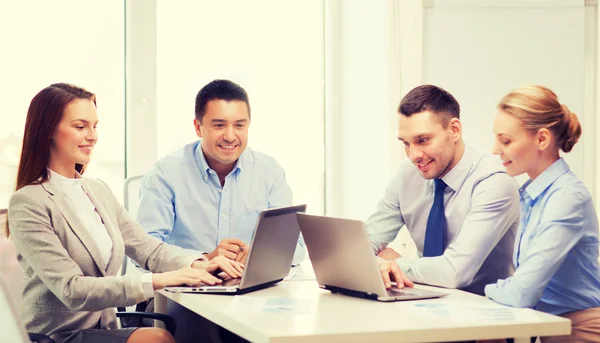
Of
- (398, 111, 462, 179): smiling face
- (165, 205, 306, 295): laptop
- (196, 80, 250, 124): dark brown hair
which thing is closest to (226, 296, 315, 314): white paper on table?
(165, 205, 306, 295): laptop

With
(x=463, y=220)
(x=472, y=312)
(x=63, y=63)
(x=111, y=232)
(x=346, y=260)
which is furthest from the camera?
(x=63, y=63)

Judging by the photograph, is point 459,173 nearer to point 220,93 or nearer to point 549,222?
point 549,222

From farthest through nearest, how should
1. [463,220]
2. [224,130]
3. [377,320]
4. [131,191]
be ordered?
[131,191], [224,130], [463,220], [377,320]

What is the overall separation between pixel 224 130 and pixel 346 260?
1.28 meters

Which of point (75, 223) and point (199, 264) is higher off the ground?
point (75, 223)

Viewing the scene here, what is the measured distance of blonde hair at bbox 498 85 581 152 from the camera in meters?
2.47

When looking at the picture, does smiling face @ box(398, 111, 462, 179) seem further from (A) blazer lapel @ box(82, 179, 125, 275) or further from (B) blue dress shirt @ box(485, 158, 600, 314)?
(A) blazer lapel @ box(82, 179, 125, 275)

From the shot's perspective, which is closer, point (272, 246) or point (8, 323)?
point (8, 323)

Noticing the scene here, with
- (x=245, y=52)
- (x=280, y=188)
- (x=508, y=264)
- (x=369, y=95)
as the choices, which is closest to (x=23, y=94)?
(x=245, y=52)

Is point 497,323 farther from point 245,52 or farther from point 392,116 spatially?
point 245,52

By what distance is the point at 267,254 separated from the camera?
2531 mm

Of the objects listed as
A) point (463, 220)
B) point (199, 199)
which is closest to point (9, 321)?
point (463, 220)

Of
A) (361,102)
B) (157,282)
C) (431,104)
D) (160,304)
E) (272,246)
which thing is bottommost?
(160,304)

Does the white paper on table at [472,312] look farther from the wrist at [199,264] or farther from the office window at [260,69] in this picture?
the office window at [260,69]
